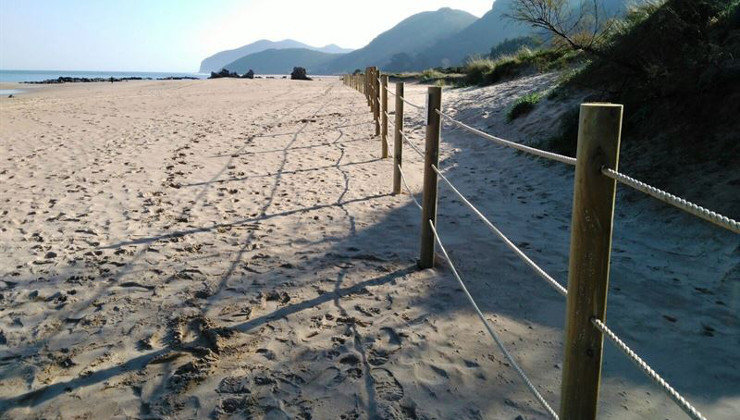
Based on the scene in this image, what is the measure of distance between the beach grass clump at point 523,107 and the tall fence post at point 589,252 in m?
7.51

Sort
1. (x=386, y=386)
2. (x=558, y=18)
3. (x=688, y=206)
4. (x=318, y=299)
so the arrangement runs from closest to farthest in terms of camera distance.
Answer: (x=688, y=206) → (x=386, y=386) → (x=318, y=299) → (x=558, y=18)

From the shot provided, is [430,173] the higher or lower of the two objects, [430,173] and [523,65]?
the lower

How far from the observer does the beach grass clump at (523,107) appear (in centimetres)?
862

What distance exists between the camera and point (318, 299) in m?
3.19

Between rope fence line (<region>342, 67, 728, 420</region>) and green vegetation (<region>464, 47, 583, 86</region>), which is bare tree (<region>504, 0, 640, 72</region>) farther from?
rope fence line (<region>342, 67, 728, 420</region>)

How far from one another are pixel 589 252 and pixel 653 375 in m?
0.35

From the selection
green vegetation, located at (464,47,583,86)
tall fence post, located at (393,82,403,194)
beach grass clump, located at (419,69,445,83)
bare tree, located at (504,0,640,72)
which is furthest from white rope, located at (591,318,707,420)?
beach grass clump, located at (419,69,445,83)

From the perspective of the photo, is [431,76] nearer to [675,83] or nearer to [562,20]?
[562,20]

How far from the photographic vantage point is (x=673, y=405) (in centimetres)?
226

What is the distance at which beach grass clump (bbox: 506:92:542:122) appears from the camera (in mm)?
8617

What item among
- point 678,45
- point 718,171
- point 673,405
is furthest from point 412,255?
point 678,45

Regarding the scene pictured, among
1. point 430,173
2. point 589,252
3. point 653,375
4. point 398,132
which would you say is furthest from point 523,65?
point 653,375

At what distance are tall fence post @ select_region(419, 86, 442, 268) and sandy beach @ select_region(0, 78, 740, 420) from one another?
0.53ft

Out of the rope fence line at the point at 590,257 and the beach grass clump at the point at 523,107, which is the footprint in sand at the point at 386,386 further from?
the beach grass clump at the point at 523,107
